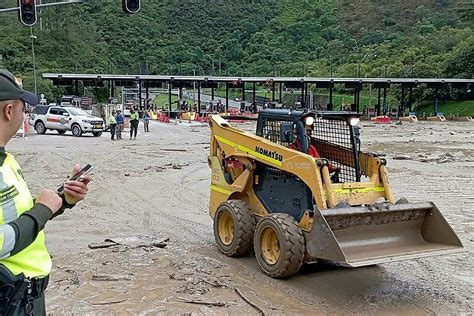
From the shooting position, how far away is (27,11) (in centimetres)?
1778

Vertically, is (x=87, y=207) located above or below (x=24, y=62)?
below

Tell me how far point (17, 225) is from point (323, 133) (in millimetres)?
6323

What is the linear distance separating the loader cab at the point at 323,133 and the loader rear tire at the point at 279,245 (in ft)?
3.77

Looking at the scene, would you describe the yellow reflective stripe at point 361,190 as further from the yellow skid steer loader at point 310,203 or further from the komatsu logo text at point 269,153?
the komatsu logo text at point 269,153

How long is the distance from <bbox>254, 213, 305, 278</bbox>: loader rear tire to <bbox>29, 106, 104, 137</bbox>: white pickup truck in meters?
26.4

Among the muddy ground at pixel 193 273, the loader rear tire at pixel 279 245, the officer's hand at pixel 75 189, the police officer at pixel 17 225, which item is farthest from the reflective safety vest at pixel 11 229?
the loader rear tire at pixel 279 245

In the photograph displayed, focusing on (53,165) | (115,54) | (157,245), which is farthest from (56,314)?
(115,54)

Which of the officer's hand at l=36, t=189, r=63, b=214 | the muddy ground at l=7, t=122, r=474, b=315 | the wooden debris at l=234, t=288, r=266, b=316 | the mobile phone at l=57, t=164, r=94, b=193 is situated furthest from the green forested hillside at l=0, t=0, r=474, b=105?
the officer's hand at l=36, t=189, r=63, b=214

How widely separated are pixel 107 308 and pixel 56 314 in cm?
54

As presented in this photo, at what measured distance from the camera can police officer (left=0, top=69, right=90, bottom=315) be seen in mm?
2721

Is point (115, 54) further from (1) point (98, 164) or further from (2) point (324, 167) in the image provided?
(2) point (324, 167)

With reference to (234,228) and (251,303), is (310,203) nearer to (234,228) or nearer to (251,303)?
(234,228)

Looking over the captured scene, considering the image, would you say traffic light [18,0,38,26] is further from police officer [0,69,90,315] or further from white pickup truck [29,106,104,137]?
police officer [0,69,90,315]

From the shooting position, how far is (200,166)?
19.6 m
